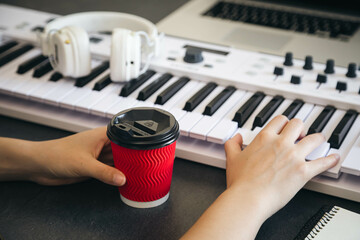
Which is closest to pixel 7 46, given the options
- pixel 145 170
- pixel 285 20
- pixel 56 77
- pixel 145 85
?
pixel 56 77

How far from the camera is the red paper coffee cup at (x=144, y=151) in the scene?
2.70ft

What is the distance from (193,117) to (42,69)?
1.59 feet

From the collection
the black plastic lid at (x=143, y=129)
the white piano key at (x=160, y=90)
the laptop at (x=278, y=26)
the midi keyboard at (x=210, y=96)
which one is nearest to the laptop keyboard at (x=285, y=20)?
the laptop at (x=278, y=26)

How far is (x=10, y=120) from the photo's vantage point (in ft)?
4.06

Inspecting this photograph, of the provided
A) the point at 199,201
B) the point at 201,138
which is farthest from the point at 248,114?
the point at 199,201

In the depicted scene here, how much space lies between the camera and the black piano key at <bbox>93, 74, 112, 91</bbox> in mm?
1242

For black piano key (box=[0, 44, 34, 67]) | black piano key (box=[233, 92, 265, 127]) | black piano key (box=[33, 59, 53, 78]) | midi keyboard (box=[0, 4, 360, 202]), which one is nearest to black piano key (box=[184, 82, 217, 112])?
midi keyboard (box=[0, 4, 360, 202])

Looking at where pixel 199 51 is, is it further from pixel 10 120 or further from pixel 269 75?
pixel 10 120

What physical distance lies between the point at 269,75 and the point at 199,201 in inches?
19.1

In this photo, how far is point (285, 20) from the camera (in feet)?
5.42

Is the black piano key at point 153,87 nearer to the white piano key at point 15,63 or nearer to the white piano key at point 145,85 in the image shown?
the white piano key at point 145,85

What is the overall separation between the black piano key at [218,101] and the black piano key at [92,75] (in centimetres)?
36

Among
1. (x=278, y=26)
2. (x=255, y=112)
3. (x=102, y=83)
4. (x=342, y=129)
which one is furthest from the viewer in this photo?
(x=278, y=26)

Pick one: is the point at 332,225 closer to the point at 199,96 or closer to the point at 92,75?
the point at 199,96
